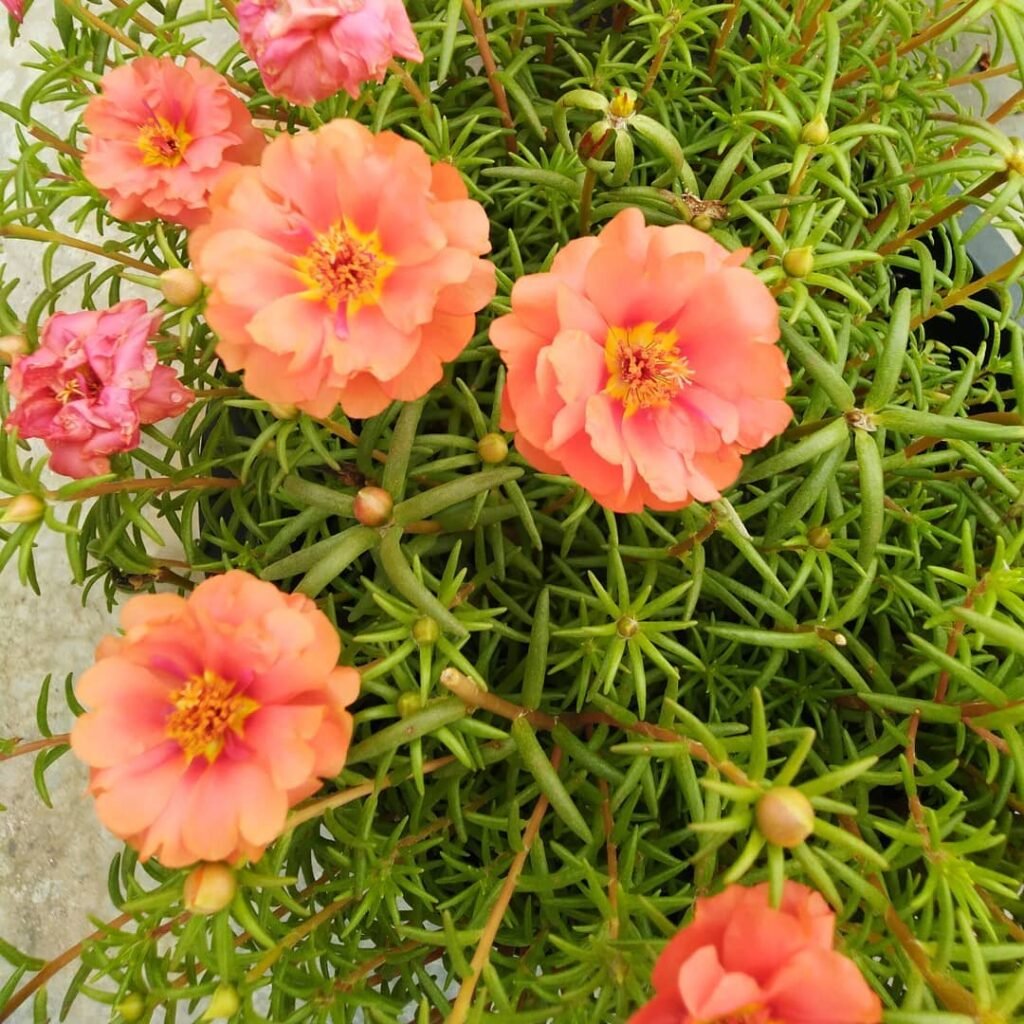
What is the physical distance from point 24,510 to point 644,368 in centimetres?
41

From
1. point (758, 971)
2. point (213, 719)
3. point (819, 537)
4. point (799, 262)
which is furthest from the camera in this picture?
point (819, 537)

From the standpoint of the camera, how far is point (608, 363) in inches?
20.9

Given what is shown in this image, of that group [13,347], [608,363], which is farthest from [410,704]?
[13,347]

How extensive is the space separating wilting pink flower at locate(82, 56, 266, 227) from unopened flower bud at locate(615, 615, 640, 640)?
442 millimetres

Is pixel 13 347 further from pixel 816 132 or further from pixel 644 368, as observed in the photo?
pixel 816 132

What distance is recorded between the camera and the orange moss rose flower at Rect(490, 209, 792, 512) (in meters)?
0.47

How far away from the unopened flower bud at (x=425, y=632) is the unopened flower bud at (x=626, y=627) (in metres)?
0.13

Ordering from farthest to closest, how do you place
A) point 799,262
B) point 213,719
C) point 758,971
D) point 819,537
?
point 819,537, point 799,262, point 213,719, point 758,971

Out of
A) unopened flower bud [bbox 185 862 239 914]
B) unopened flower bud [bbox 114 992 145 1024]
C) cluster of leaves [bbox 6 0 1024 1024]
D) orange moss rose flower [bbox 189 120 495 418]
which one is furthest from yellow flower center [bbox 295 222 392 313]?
unopened flower bud [bbox 114 992 145 1024]

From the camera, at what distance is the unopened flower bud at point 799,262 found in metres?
0.59

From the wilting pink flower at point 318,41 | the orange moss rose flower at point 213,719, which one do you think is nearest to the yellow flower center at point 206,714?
the orange moss rose flower at point 213,719

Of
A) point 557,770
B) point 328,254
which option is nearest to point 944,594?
point 557,770

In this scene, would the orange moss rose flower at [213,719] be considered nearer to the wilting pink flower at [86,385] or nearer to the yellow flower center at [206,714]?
the yellow flower center at [206,714]

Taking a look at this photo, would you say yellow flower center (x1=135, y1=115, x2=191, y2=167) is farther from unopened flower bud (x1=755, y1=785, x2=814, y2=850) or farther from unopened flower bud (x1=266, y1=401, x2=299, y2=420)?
unopened flower bud (x1=755, y1=785, x2=814, y2=850)
